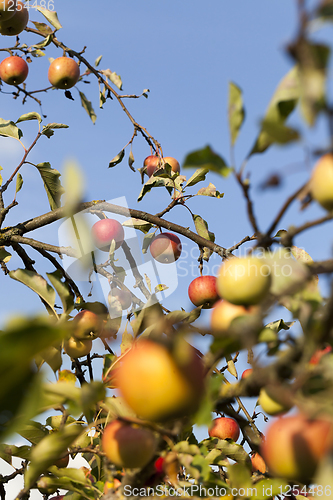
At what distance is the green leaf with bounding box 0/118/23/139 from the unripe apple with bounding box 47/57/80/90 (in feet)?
2.90

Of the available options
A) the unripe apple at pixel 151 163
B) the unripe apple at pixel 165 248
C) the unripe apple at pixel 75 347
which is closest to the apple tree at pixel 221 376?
the unripe apple at pixel 75 347

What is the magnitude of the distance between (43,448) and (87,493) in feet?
1.65

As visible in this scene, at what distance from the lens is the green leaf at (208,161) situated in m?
0.77

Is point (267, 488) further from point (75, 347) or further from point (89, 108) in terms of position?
point (89, 108)

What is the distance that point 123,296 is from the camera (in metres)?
2.05

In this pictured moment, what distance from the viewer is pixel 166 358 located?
75 cm

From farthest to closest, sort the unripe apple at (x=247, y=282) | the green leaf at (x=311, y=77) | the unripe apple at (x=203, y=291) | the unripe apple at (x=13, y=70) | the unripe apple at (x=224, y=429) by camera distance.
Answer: the unripe apple at (x=13, y=70), the unripe apple at (x=224, y=429), the unripe apple at (x=203, y=291), the unripe apple at (x=247, y=282), the green leaf at (x=311, y=77)

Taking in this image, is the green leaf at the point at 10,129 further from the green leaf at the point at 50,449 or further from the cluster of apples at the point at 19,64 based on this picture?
the green leaf at the point at 50,449

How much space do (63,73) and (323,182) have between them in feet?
9.87

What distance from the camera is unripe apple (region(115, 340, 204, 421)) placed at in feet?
2.39

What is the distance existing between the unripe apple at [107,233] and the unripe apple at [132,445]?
152 cm

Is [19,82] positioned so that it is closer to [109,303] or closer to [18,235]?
[18,235]

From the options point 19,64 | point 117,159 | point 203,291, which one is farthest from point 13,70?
point 203,291

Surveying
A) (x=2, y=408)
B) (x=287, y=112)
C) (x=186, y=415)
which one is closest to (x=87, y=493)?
(x=186, y=415)
